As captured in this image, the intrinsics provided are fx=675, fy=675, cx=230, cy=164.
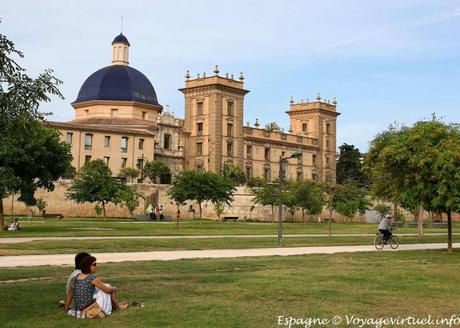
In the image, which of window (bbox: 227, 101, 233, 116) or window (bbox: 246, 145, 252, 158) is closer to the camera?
window (bbox: 227, 101, 233, 116)

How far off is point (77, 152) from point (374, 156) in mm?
44906

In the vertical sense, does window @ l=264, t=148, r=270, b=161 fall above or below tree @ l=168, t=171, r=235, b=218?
above

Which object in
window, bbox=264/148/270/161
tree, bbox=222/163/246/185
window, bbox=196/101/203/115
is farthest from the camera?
window, bbox=264/148/270/161

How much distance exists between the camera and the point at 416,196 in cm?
2645

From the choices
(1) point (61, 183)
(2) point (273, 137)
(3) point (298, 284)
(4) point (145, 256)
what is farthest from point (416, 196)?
(2) point (273, 137)

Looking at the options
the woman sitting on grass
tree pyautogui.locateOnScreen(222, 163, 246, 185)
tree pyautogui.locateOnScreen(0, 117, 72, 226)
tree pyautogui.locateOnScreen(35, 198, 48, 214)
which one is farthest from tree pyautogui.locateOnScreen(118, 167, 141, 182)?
the woman sitting on grass

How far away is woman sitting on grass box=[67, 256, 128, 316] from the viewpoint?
34.1ft

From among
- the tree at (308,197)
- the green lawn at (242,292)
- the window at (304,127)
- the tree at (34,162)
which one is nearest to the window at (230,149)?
the window at (304,127)

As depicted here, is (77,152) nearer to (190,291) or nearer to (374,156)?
(374,156)

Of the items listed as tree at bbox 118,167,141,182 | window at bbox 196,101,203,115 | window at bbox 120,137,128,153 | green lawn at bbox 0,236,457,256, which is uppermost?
window at bbox 196,101,203,115

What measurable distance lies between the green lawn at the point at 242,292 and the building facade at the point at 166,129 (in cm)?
6356

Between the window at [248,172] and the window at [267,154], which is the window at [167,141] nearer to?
the window at [248,172]

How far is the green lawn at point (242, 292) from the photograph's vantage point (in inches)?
400

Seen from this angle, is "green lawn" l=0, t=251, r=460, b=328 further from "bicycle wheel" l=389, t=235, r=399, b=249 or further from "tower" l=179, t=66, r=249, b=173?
"tower" l=179, t=66, r=249, b=173
